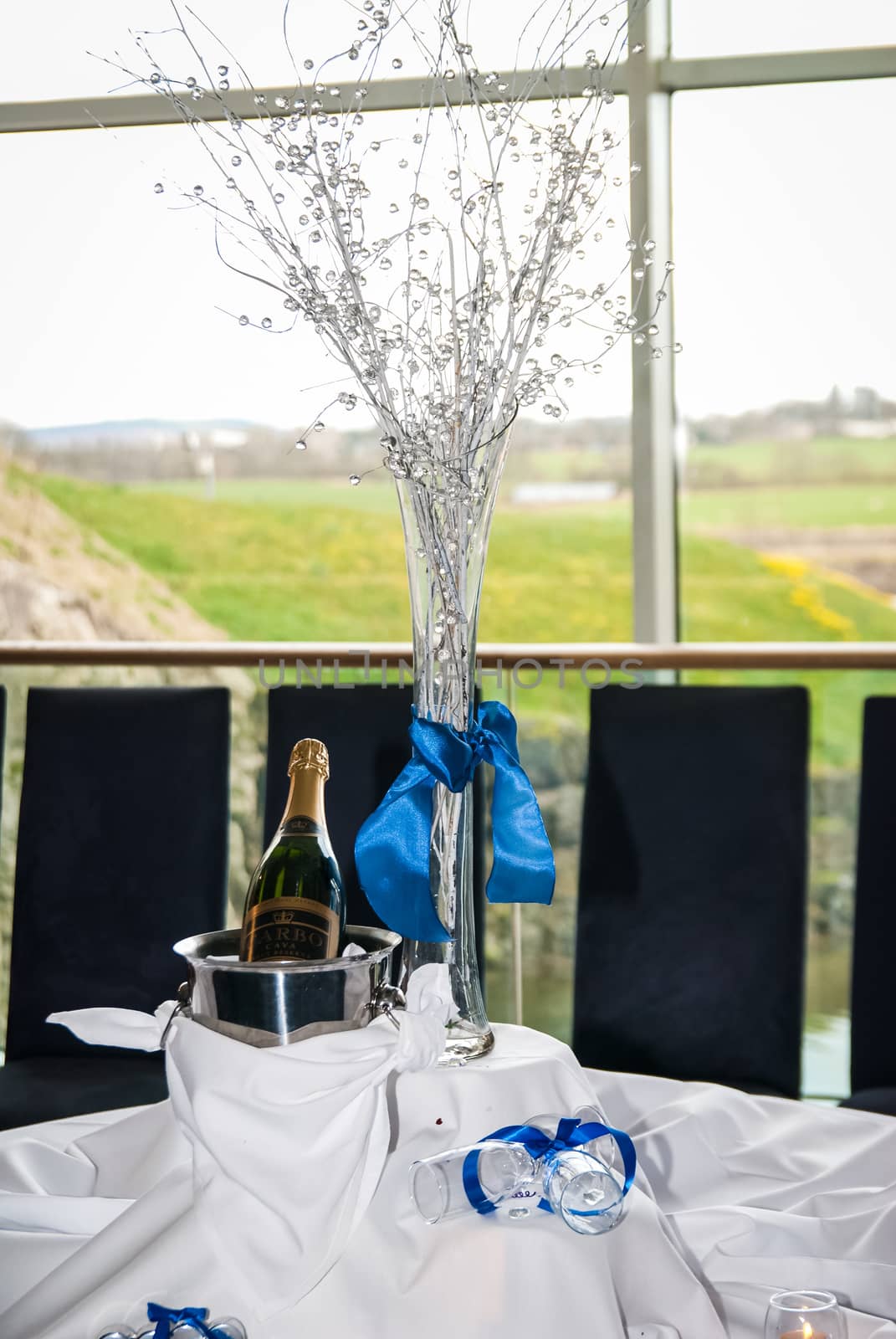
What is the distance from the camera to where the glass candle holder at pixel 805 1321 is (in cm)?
75

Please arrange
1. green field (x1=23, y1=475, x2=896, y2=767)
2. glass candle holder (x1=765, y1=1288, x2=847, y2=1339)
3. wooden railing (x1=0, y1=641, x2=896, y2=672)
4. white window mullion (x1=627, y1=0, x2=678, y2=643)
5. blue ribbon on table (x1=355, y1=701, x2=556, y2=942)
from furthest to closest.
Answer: green field (x1=23, y1=475, x2=896, y2=767) → white window mullion (x1=627, y1=0, x2=678, y2=643) → wooden railing (x1=0, y1=641, x2=896, y2=672) → blue ribbon on table (x1=355, y1=701, x2=556, y2=942) → glass candle holder (x1=765, y1=1288, x2=847, y2=1339)

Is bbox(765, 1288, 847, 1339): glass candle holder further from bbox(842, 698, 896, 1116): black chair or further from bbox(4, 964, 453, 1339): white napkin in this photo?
bbox(842, 698, 896, 1116): black chair

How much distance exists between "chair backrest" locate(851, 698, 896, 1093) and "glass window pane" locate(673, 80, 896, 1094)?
131 centimetres

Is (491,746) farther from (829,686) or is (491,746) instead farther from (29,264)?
(29,264)

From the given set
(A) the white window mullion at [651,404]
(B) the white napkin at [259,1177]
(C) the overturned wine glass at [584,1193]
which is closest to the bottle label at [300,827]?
(B) the white napkin at [259,1177]

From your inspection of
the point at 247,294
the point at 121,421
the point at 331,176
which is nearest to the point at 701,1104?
the point at 331,176

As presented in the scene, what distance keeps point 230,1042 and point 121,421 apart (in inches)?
141

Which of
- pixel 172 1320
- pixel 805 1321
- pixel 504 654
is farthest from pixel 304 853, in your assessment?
pixel 504 654

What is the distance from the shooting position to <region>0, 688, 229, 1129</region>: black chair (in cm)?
189

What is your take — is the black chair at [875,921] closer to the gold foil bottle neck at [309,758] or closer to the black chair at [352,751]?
the black chair at [352,751]

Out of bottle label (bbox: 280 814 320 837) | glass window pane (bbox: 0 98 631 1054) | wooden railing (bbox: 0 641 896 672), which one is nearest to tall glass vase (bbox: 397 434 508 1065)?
bottle label (bbox: 280 814 320 837)

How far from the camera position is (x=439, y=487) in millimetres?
1024

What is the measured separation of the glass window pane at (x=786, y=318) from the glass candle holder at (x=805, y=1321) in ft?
7.98

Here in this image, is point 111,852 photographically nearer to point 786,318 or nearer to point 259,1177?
point 259,1177
